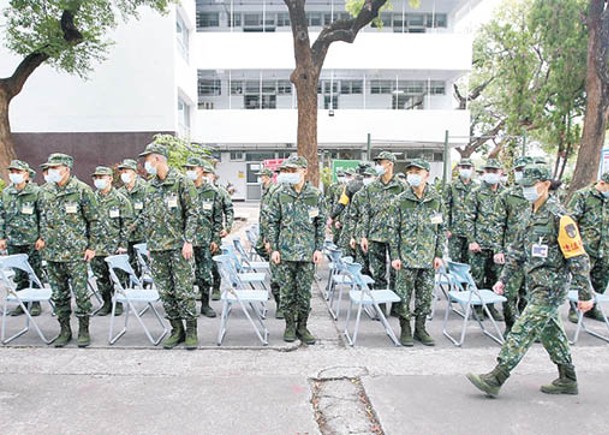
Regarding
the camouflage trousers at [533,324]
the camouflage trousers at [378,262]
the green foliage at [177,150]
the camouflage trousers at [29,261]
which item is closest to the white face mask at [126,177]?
the camouflage trousers at [29,261]

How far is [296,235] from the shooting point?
5.15 meters

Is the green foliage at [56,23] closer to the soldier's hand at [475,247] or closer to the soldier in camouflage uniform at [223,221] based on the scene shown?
the soldier in camouflage uniform at [223,221]

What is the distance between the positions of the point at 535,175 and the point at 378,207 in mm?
2963

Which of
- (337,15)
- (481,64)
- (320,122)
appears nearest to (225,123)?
(320,122)

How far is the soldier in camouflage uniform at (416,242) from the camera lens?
5133 mm

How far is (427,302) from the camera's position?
17.3ft

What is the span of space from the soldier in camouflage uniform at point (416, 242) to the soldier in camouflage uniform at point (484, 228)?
1.31 m

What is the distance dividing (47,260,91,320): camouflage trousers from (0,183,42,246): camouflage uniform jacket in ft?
4.89

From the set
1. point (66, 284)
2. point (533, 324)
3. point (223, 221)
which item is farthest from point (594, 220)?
point (66, 284)

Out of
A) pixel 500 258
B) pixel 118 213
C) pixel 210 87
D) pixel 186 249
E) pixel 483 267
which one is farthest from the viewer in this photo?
pixel 210 87

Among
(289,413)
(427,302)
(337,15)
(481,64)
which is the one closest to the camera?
(289,413)

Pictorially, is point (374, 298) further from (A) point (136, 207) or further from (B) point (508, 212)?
(A) point (136, 207)

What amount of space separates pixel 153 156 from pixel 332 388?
9.44ft

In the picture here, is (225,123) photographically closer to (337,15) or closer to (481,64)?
(337,15)
